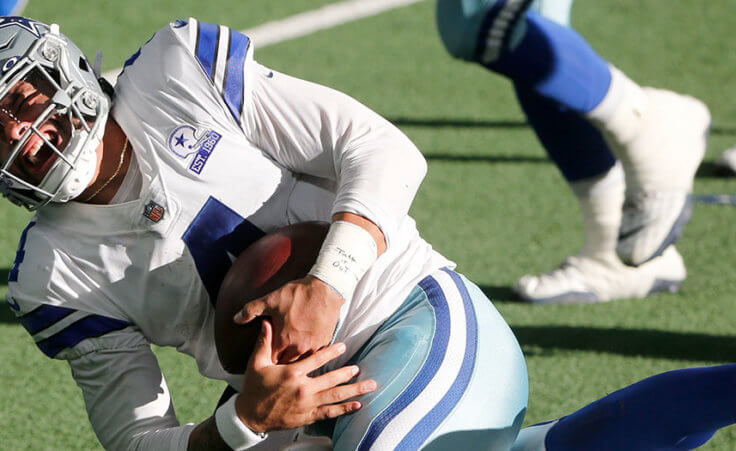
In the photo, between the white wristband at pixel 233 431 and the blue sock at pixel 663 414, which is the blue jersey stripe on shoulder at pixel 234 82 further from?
the blue sock at pixel 663 414

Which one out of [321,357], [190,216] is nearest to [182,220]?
[190,216]

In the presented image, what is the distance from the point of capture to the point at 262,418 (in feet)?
5.73

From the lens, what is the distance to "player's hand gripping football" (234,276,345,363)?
5.68ft

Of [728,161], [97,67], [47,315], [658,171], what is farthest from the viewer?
[728,161]

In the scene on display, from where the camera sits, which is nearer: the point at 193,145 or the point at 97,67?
the point at 193,145

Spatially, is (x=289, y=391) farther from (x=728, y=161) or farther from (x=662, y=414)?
(x=728, y=161)

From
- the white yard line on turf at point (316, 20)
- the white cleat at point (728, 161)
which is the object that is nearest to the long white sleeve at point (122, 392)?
the white cleat at point (728, 161)

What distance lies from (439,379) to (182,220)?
606mm

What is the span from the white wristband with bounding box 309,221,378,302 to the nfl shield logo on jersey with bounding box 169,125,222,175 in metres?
0.34

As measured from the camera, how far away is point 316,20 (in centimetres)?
567

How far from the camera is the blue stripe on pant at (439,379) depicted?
1.79m

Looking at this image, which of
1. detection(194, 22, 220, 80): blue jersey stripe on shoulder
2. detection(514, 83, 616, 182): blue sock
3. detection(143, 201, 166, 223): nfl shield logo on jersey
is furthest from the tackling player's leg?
detection(514, 83, 616, 182): blue sock

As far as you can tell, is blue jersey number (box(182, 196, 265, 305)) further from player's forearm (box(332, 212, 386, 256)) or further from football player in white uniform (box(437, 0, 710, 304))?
football player in white uniform (box(437, 0, 710, 304))

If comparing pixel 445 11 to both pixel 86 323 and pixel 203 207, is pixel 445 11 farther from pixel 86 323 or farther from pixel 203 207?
pixel 86 323
